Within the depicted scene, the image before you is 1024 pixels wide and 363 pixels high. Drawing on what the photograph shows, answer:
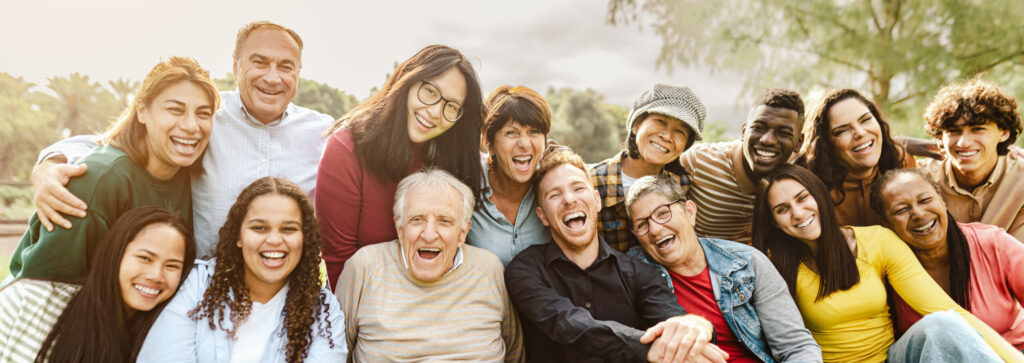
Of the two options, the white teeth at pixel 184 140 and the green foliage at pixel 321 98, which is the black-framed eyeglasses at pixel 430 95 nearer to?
the white teeth at pixel 184 140

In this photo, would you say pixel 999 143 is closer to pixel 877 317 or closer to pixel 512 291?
pixel 877 317

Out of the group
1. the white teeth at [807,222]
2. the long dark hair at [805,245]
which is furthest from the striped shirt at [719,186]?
the white teeth at [807,222]

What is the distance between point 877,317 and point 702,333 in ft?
4.75

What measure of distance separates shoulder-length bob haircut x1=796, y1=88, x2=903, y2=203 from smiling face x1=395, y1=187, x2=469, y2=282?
2.69 meters

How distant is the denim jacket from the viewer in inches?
117

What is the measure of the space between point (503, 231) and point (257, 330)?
1492mm

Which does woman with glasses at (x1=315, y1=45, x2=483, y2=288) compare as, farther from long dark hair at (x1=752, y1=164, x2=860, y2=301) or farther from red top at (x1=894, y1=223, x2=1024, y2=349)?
red top at (x1=894, y1=223, x2=1024, y2=349)

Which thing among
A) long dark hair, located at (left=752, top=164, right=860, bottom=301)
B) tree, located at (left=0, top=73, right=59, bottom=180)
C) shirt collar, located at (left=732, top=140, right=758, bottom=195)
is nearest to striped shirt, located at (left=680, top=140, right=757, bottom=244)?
shirt collar, located at (left=732, top=140, right=758, bottom=195)

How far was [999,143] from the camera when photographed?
150 inches

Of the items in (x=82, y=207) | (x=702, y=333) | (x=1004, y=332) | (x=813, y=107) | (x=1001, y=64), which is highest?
(x=1001, y=64)

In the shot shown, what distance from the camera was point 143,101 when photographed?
9.73ft

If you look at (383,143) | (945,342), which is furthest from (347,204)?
(945,342)

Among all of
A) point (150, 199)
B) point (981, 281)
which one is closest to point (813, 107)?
point (981, 281)

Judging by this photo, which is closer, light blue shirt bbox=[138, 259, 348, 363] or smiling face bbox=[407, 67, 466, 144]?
light blue shirt bbox=[138, 259, 348, 363]
